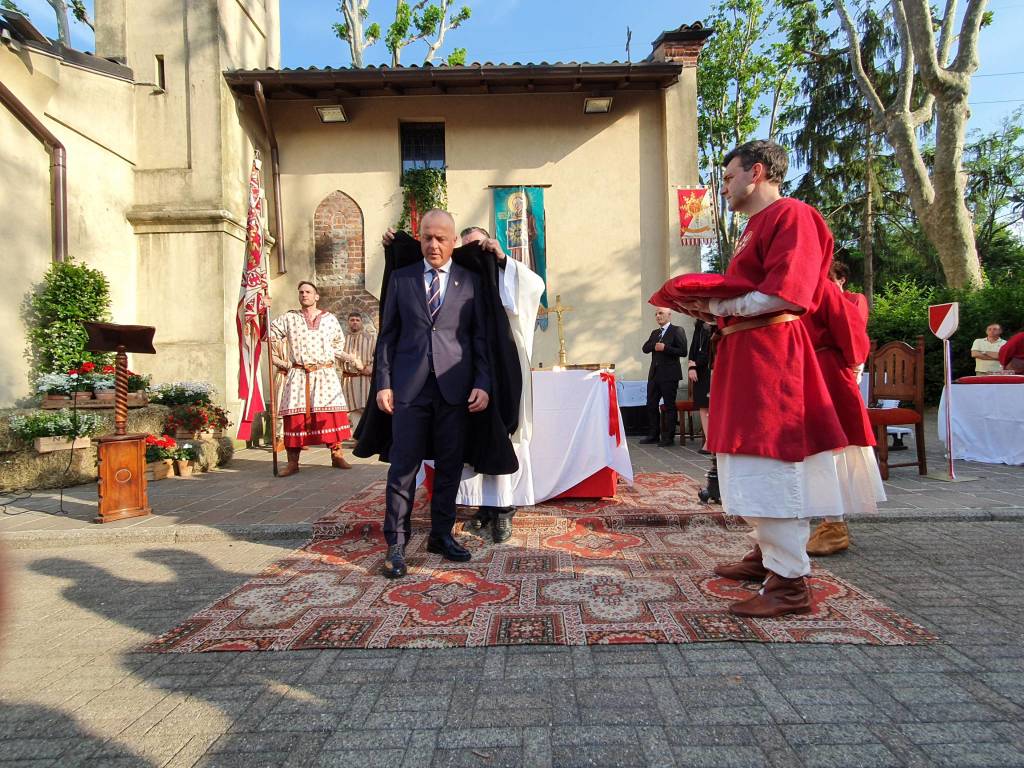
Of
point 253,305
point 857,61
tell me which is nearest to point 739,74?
point 857,61

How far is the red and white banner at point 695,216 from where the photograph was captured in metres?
10.2

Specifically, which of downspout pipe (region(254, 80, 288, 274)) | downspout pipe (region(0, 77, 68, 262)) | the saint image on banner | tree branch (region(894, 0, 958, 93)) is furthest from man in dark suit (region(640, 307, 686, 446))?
tree branch (region(894, 0, 958, 93))

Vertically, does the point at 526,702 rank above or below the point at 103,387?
below

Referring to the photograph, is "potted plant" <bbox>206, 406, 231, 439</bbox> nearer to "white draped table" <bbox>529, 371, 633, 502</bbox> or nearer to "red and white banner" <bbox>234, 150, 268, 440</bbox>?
"red and white banner" <bbox>234, 150, 268, 440</bbox>

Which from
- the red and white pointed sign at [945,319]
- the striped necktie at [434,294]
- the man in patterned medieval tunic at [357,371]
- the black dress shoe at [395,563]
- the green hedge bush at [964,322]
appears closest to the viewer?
the black dress shoe at [395,563]

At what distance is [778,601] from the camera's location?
8.61ft

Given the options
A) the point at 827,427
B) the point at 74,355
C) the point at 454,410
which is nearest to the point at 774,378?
the point at 827,427

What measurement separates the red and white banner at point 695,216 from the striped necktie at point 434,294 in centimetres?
772

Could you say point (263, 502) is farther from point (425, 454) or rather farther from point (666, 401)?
point (666, 401)

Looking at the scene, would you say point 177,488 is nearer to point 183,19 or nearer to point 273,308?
point 273,308

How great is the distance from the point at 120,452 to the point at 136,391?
10.8 feet

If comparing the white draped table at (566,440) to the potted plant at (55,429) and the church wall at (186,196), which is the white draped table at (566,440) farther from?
the church wall at (186,196)

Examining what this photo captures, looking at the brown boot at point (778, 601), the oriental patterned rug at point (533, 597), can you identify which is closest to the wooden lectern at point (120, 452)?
the oriental patterned rug at point (533, 597)

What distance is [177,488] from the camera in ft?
20.6
